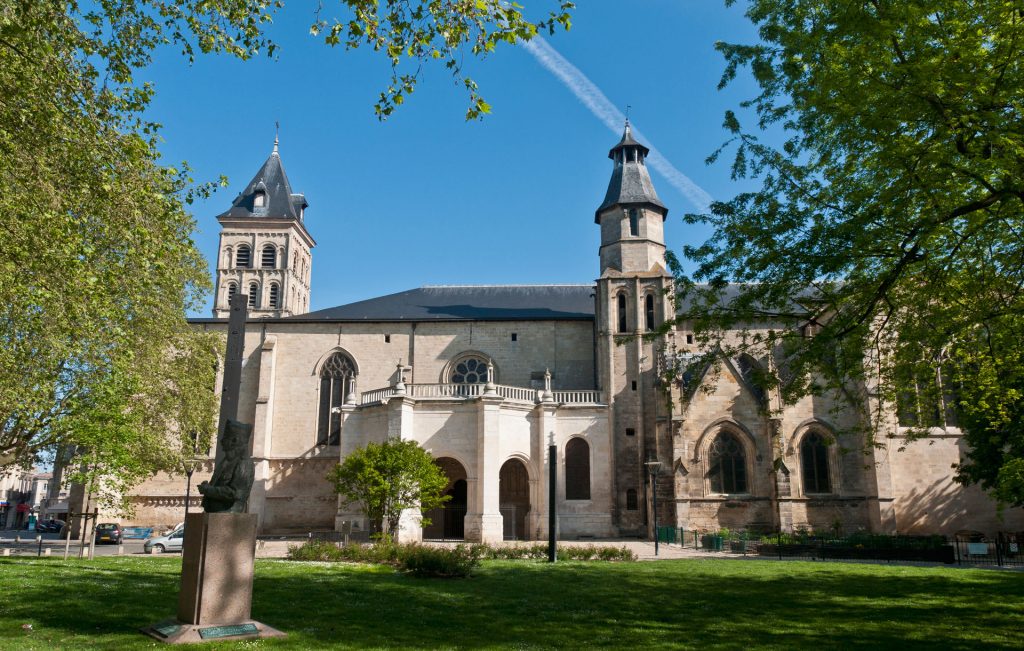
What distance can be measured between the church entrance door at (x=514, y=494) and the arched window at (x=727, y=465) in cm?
854

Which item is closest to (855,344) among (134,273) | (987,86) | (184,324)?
(987,86)

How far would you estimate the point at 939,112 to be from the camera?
8898 mm

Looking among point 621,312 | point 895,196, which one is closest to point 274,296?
point 621,312

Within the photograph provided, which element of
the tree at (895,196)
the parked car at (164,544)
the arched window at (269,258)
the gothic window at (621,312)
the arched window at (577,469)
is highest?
the arched window at (269,258)

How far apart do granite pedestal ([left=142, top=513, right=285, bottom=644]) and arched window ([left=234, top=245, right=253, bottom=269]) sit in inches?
1862

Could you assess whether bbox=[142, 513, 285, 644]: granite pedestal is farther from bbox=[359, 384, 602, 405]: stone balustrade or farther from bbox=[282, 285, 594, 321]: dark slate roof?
bbox=[282, 285, 594, 321]: dark slate roof

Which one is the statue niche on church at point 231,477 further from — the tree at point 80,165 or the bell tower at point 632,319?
the bell tower at point 632,319

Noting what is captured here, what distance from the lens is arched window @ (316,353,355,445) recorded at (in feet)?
121

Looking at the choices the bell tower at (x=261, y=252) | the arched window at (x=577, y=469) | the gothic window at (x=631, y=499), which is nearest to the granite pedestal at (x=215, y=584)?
the arched window at (x=577, y=469)

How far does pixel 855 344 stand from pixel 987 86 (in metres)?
4.61

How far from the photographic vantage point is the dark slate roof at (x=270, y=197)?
54094mm

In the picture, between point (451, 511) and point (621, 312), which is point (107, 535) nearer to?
point (451, 511)

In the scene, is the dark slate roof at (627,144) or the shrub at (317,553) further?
the dark slate roof at (627,144)

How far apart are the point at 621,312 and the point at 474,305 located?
29.8 ft
